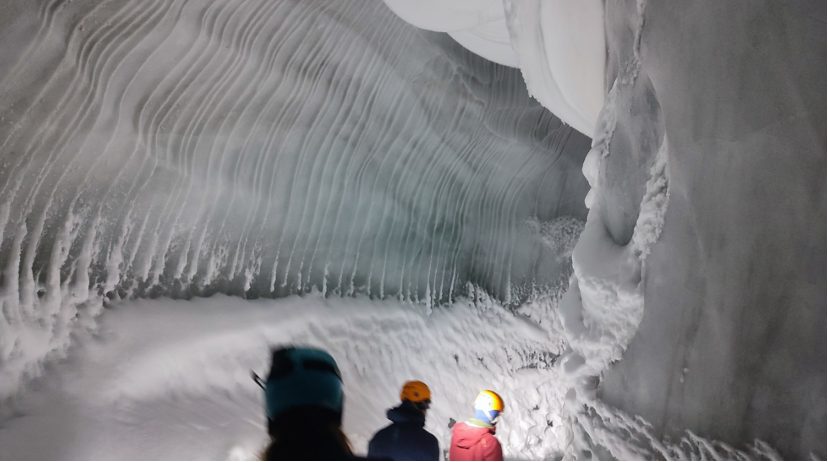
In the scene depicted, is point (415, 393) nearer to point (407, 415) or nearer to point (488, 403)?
point (407, 415)

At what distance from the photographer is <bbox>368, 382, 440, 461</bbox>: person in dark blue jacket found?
5.78 feet

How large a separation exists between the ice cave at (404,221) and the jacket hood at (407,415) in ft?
1.98

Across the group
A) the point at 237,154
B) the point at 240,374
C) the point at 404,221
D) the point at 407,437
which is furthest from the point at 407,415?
the point at 404,221

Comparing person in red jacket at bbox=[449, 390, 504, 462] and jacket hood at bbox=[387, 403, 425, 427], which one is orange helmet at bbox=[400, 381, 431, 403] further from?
person in red jacket at bbox=[449, 390, 504, 462]

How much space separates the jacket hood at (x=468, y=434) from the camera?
190 centimetres

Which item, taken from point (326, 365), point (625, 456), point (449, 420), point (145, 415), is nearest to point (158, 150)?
point (145, 415)

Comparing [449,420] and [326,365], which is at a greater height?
[326,365]

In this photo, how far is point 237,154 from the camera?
3.02m

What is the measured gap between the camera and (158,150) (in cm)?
274

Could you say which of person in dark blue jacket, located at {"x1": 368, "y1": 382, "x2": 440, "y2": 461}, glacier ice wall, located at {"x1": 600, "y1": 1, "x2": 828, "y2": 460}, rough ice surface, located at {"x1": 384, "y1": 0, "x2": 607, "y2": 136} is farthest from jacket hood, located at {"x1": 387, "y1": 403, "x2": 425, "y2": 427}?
rough ice surface, located at {"x1": 384, "y1": 0, "x2": 607, "y2": 136}

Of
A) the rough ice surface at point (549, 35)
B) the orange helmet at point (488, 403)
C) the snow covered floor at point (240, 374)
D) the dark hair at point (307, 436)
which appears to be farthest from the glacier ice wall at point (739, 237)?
the snow covered floor at point (240, 374)

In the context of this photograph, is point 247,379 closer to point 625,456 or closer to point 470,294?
point 625,456

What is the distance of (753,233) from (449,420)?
2.37 m

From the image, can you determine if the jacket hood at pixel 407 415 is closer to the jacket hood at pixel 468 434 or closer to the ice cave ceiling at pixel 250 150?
the jacket hood at pixel 468 434
